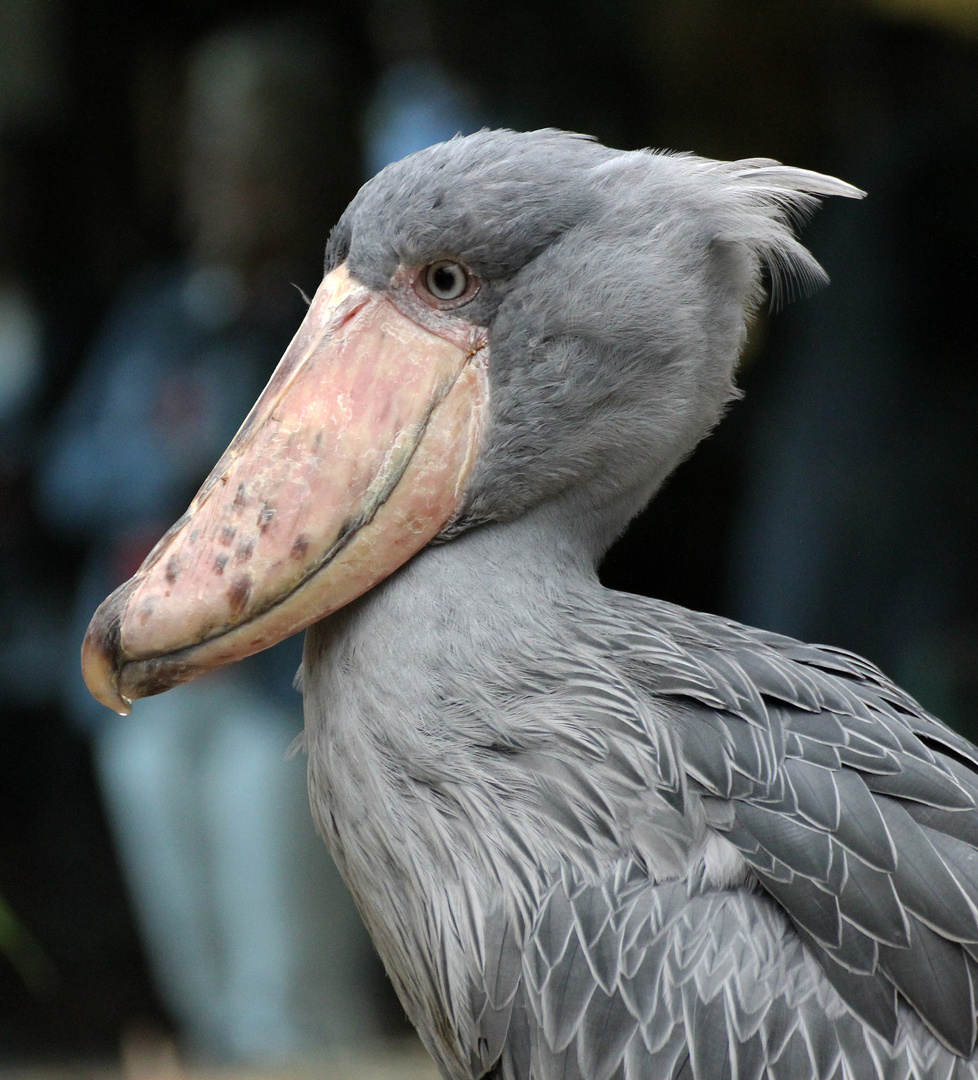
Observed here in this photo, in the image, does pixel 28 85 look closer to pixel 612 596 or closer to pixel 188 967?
pixel 188 967

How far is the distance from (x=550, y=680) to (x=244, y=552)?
296 mm

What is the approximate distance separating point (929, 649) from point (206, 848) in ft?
5.36

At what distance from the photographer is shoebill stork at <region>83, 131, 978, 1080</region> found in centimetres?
108

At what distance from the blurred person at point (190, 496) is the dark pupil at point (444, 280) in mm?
1632

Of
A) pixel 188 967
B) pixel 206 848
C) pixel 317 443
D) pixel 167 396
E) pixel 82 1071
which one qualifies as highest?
pixel 317 443

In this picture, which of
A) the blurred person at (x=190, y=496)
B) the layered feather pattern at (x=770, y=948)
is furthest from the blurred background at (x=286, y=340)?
the layered feather pattern at (x=770, y=948)

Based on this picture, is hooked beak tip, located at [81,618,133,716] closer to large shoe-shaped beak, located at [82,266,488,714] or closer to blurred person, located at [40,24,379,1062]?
large shoe-shaped beak, located at [82,266,488,714]

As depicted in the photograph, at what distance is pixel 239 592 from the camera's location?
113 centimetres

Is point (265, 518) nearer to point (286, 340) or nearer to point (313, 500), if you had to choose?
point (313, 500)

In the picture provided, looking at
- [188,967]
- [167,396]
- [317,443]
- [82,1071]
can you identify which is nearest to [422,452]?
[317,443]

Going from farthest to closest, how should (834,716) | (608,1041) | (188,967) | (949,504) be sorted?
(188,967) → (949,504) → (834,716) → (608,1041)

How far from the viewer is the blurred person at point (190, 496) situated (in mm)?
2785

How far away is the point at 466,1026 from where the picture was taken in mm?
1145

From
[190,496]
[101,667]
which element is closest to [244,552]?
[101,667]
